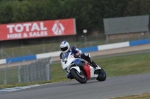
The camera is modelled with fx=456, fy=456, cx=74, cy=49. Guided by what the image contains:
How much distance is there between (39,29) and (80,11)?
467 inches

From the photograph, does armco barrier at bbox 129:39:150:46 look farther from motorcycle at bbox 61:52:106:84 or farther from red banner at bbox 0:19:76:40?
motorcycle at bbox 61:52:106:84

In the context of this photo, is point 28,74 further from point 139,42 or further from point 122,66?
point 139,42

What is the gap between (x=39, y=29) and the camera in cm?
6172

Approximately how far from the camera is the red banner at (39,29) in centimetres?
6082

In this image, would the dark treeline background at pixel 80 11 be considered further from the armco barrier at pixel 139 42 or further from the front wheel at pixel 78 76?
the front wheel at pixel 78 76

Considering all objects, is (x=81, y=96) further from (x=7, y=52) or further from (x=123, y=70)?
(x=7, y=52)

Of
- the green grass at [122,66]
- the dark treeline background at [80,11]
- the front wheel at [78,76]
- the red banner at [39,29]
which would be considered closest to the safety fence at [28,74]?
the green grass at [122,66]

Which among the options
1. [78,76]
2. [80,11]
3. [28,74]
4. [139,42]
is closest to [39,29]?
[80,11]

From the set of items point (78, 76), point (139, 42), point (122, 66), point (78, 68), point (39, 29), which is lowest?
point (122, 66)

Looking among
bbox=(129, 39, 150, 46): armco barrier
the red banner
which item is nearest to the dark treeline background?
the red banner

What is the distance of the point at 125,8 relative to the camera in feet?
241

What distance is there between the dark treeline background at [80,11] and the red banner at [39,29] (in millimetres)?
7703

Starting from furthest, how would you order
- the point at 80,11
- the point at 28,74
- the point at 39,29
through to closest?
the point at 80,11
the point at 39,29
the point at 28,74

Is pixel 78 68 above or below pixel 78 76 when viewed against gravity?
above
